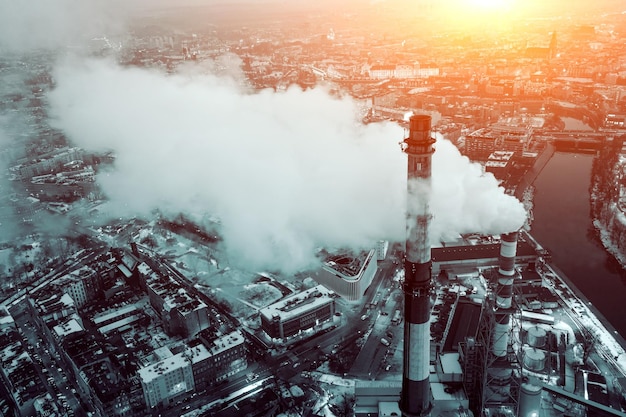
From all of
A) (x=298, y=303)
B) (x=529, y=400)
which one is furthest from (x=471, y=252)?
(x=529, y=400)

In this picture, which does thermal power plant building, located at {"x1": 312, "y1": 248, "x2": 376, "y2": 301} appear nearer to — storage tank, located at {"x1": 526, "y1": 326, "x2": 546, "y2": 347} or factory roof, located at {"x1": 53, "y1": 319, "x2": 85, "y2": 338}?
storage tank, located at {"x1": 526, "y1": 326, "x2": 546, "y2": 347}

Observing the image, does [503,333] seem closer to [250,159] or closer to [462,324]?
[462,324]

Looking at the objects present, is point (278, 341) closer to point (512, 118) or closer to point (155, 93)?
point (155, 93)

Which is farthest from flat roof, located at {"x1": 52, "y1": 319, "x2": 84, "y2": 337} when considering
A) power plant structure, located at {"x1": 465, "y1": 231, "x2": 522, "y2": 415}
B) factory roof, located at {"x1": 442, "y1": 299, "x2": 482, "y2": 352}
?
power plant structure, located at {"x1": 465, "y1": 231, "x2": 522, "y2": 415}

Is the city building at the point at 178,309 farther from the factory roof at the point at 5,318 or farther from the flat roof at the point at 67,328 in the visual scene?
the factory roof at the point at 5,318

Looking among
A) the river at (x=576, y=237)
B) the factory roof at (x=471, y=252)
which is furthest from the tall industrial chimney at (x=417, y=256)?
the river at (x=576, y=237)

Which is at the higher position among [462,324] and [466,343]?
[466,343]

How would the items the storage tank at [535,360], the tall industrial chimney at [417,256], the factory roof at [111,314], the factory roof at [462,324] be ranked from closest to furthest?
the tall industrial chimney at [417,256]
the storage tank at [535,360]
the factory roof at [462,324]
the factory roof at [111,314]
